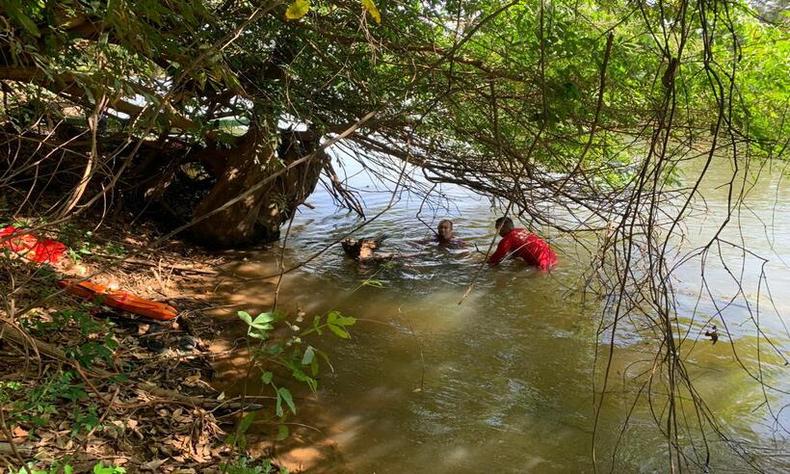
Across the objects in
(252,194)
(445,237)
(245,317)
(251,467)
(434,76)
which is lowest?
(251,467)

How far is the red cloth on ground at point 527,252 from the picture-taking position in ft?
24.4

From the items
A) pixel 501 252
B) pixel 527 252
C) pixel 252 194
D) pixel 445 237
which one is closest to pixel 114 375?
pixel 252 194

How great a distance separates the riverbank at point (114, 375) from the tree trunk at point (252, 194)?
5.22 feet

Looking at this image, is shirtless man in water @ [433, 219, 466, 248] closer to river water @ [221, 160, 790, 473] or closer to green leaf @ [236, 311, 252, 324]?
river water @ [221, 160, 790, 473]

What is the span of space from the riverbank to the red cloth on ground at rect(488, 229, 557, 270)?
135 inches

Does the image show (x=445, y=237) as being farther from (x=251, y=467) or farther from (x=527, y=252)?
(x=251, y=467)

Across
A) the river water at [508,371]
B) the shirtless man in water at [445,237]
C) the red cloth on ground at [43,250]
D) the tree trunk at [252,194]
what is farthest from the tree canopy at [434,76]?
the shirtless man in water at [445,237]

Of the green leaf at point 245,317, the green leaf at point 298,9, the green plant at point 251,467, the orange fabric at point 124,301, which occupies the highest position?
the green leaf at point 298,9

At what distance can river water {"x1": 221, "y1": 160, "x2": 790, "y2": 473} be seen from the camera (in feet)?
12.1

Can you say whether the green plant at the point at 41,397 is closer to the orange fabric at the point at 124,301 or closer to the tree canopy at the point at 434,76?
the tree canopy at the point at 434,76

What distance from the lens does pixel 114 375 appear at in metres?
3.33

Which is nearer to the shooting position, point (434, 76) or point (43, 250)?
point (434, 76)

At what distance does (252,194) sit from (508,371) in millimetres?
4042

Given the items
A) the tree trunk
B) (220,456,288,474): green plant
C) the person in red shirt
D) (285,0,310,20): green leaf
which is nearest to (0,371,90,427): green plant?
(220,456,288,474): green plant
